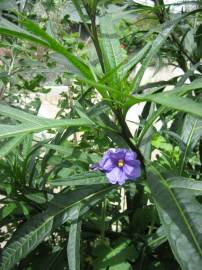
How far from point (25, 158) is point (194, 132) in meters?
0.51

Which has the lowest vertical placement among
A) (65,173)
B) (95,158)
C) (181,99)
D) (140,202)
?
(140,202)

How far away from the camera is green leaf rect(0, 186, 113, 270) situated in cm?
119

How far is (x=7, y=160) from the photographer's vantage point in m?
1.44

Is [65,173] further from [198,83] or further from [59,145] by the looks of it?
[198,83]

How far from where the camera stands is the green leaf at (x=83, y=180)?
3.75 feet

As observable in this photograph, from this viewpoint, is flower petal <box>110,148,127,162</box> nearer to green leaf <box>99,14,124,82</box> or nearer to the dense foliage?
the dense foliage

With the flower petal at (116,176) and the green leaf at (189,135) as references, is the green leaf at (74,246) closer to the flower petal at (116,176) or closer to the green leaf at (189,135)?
the flower petal at (116,176)

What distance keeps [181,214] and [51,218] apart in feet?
1.38

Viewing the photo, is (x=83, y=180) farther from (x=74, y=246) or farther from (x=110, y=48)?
(x=110, y=48)

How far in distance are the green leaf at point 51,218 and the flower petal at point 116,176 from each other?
0.30 feet

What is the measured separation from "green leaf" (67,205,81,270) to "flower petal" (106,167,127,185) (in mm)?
150

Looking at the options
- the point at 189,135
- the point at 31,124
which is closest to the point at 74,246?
the point at 31,124

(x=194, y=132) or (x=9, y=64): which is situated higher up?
(x=9, y=64)

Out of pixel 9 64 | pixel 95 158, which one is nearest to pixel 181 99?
pixel 95 158
